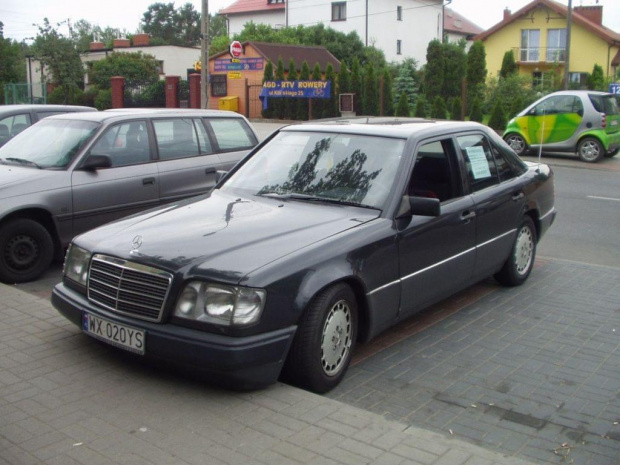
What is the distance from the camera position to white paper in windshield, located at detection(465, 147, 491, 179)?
661cm

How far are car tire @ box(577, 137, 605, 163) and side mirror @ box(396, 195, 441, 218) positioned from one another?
52.6 ft

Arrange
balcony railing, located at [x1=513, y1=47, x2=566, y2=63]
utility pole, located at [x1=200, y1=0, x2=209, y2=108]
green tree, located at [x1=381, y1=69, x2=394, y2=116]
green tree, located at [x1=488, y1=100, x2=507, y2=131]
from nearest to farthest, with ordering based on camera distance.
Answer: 1. green tree, located at [x1=488, y1=100, x2=507, y2=131]
2. utility pole, located at [x1=200, y1=0, x2=209, y2=108]
3. green tree, located at [x1=381, y1=69, x2=394, y2=116]
4. balcony railing, located at [x1=513, y1=47, x2=566, y2=63]

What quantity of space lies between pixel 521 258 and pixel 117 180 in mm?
4358

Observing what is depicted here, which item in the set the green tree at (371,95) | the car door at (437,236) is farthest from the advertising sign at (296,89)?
the car door at (437,236)

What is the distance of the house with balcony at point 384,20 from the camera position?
62.3 meters

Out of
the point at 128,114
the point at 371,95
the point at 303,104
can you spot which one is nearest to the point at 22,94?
the point at 303,104

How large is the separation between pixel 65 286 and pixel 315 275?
1.88m

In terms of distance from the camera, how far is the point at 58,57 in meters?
44.4

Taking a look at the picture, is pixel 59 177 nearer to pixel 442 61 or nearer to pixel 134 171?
pixel 134 171

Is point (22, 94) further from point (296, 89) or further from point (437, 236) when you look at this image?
point (437, 236)

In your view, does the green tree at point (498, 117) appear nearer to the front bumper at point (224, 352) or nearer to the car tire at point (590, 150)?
the car tire at point (590, 150)

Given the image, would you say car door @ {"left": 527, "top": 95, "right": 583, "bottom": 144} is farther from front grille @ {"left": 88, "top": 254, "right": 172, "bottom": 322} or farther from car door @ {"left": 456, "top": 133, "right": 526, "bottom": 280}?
front grille @ {"left": 88, "top": 254, "right": 172, "bottom": 322}

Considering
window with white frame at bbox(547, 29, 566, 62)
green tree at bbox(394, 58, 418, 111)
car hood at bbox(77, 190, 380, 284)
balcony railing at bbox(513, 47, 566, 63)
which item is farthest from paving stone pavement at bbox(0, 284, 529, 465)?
balcony railing at bbox(513, 47, 566, 63)

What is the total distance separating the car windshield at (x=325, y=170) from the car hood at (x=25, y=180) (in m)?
2.30
